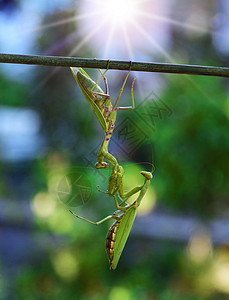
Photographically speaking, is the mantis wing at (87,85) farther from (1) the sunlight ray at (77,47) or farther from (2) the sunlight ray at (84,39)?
(2) the sunlight ray at (84,39)

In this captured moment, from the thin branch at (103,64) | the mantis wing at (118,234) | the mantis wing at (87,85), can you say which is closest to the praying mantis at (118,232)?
the mantis wing at (118,234)

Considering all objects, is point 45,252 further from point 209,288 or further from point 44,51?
point 44,51

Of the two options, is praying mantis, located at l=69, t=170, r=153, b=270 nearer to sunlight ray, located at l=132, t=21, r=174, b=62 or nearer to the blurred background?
the blurred background

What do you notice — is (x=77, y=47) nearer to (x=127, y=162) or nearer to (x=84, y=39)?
(x=84, y=39)

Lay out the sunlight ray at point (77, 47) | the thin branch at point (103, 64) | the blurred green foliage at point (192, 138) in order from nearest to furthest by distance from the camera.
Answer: the thin branch at point (103, 64) → the blurred green foliage at point (192, 138) → the sunlight ray at point (77, 47)

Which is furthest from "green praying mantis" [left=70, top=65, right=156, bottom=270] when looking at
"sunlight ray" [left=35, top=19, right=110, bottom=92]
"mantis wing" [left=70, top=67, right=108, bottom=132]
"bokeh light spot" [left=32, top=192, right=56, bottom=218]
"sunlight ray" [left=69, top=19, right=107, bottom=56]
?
"sunlight ray" [left=69, top=19, right=107, bottom=56]

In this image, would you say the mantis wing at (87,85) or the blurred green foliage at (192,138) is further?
the blurred green foliage at (192,138)
